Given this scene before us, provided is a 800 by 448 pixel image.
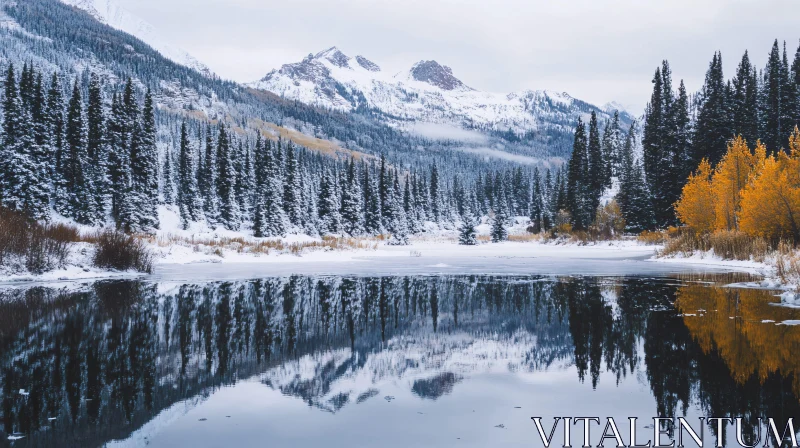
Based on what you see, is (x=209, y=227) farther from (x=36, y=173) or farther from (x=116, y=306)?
(x=116, y=306)

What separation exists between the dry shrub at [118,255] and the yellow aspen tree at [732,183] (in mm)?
35184

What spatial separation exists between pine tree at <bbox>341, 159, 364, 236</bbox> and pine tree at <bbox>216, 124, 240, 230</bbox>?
15573 mm

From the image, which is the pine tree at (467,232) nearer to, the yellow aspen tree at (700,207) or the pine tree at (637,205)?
the pine tree at (637,205)

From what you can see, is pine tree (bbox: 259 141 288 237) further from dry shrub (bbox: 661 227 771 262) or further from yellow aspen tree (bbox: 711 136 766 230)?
yellow aspen tree (bbox: 711 136 766 230)

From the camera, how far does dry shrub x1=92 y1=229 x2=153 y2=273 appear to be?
70.5ft

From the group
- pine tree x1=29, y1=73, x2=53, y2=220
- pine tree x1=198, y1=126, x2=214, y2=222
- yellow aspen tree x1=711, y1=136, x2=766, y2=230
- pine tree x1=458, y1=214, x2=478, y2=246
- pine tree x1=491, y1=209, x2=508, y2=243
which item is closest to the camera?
yellow aspen tree x1=711, y1=136, x2=766, y2=230

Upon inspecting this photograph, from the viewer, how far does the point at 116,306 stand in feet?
41.8

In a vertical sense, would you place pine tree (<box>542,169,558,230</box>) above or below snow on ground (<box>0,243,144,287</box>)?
above

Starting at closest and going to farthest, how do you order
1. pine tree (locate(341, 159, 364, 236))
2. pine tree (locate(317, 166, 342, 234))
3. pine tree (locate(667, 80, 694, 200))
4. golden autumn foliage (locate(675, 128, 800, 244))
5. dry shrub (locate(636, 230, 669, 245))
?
1. golden autumn foliage (locate(675, 128, 800, 244))
2. dry shrub (locate(636, 230, 669, 245))
3. pine tree (locate(667, 80, 694, 200))
4. pine tree (locate(317, 166, 342, 234))
5. pine tree (locate(341, 159, 364, 236))

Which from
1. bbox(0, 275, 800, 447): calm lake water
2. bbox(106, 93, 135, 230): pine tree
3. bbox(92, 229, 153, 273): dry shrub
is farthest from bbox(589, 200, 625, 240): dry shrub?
bbox(92, 229, 153, 273): dry shrub

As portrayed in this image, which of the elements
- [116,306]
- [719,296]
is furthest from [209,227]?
[719,296]

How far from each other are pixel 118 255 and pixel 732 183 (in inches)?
1468

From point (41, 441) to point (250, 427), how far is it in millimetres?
1744

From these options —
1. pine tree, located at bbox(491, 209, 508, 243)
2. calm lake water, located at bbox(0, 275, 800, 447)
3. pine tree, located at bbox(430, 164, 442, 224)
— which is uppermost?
pine tree, located at bbox(430, 164, 442, 224)
